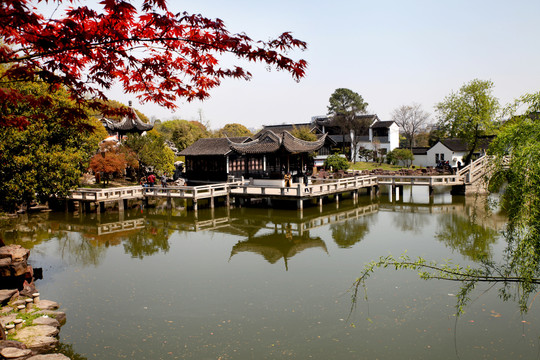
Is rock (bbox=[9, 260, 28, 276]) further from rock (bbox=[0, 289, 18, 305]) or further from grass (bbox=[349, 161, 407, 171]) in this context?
grass (bbox=[349, 161, 407, 171])

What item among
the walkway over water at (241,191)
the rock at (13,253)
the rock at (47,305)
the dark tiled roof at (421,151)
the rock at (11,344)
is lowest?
the rock at (47,305)

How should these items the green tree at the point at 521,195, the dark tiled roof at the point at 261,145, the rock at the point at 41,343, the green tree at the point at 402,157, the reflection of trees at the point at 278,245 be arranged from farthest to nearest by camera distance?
the green tree at the point at 402,157 → the dark tiled roof at the point at 261,145 → the reflection of trees at the point at 278,245 → the rock at the point at 41,343 → the green tree at the point at 521,195

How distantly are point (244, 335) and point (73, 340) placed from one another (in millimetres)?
3062

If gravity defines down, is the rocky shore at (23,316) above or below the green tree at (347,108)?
below

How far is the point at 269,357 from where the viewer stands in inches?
266

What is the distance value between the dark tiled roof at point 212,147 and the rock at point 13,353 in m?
23.6

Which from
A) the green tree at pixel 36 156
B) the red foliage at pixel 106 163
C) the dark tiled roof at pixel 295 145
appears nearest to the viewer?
the green tree at pixel 36 156

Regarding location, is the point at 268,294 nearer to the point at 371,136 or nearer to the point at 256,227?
the point at 256,227

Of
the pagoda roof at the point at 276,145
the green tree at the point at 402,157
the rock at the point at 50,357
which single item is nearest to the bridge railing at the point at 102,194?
the pagoda roof at the point at 276,145

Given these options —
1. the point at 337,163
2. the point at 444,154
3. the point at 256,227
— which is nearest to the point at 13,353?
the point at 256,227

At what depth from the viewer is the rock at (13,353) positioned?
634cm

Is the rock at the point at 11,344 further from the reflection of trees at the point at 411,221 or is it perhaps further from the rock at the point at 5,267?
the reflection of trees at the point at 411,221

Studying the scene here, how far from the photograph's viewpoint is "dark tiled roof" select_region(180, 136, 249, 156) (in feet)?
99.6

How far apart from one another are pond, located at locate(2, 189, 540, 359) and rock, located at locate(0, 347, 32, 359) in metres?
0.84
